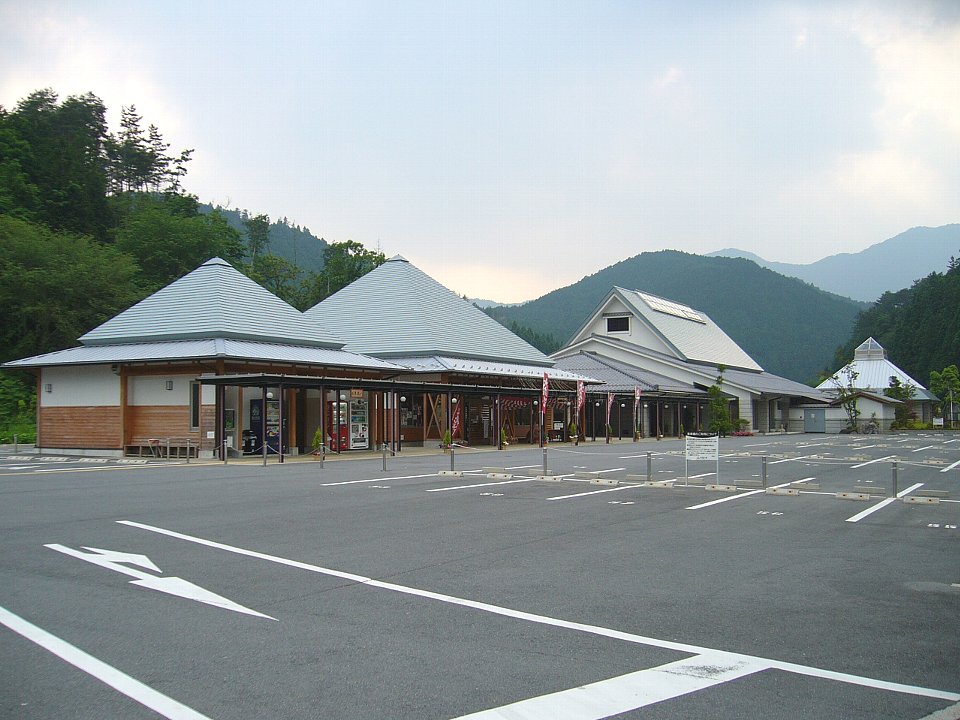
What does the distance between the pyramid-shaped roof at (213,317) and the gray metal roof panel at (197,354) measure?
0.32 meters

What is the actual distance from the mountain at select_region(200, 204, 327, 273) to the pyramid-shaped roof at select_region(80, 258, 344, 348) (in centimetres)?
8771

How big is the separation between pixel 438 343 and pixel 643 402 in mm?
16924

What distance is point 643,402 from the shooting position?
171 ft

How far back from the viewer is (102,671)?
16.8 feet

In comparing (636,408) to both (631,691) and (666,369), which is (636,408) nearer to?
(666,369)

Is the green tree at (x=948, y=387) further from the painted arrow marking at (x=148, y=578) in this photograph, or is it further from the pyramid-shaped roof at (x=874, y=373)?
the painted arrow marking at (x=148, y=578)

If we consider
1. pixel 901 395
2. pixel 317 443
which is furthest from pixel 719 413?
pixel 317 443

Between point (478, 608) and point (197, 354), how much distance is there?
22800 mm

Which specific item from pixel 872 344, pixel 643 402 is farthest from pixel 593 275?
pixel 643 402

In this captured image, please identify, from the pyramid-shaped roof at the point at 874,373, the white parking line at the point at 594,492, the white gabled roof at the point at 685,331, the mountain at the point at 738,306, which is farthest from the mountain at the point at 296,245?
the white parking line at the point at 594,492

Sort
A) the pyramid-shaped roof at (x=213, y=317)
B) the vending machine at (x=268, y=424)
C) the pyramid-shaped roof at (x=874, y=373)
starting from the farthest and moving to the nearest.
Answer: the pyramid-shaped roof at (x=874, y=373), the pyramid-shaped roof at (x=213, y=317), the vending machine at (x=268, y=424)

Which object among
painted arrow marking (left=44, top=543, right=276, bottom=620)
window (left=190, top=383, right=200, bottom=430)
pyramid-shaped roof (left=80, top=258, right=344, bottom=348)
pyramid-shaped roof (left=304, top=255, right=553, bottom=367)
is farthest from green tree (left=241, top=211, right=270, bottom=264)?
painted arrow marking (left=44, top=543, right=276, bottom=620)

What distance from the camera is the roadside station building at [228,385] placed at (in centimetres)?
2808

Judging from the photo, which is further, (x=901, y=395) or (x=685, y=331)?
(x=901, y=395)
